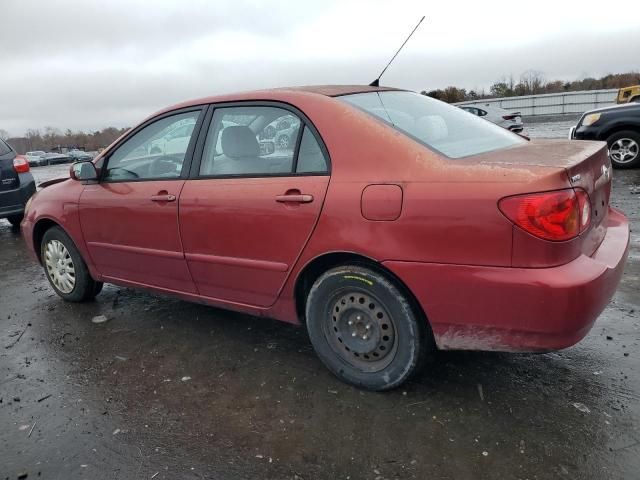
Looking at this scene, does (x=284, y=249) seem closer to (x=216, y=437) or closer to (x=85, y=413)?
(x=216, y=437)

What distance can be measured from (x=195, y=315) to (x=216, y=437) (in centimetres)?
167

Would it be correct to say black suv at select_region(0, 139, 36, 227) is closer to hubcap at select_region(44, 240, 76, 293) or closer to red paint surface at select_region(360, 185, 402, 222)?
hubcap at select_region(44, 240, 76, 293)

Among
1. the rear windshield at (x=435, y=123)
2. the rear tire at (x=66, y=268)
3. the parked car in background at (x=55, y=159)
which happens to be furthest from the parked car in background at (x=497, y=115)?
the parked car in background at (x=55, y=159)

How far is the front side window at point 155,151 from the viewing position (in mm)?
3508

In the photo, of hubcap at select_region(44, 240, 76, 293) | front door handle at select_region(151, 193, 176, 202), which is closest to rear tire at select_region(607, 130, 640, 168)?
front door handle at select_region(151, 193, 176, 202)

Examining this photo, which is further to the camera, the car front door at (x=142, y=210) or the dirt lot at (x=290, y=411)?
the car front door at (x=142, y=210)

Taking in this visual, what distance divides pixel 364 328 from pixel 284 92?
1.45 m

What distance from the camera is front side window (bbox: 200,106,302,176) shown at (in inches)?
117

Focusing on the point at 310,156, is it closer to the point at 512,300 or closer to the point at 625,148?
the point at 512,300

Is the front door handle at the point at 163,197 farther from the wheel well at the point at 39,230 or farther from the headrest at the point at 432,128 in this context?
the headrest at the point at 432,128

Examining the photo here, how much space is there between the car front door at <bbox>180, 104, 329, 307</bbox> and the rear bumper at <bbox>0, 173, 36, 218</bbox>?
575cm

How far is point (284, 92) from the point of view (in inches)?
122

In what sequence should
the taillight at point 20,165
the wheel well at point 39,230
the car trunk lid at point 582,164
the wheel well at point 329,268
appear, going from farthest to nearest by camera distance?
the taillight at point 20,165 → the wheel well at point 39,230 → the wheel well at point 329,268 → the car trunk lid at point 582,164

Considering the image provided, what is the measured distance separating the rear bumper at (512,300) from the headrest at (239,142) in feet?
3.81
